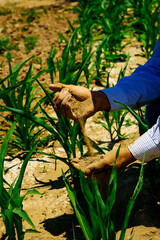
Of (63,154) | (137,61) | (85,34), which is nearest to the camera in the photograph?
(63,154)

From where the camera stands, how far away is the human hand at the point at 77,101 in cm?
175

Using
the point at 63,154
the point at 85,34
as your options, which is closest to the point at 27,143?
the point at 63,154

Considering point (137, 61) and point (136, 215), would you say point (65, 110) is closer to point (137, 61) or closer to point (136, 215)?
point (136, 215)

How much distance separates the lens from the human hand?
1.75 meters

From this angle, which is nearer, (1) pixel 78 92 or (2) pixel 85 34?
(1) pixel 78 92

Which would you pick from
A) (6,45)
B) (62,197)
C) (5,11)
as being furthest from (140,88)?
(5,11)

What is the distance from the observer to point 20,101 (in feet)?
7.43

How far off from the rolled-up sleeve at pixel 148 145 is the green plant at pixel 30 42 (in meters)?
2.50

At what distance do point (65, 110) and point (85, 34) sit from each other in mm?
2078

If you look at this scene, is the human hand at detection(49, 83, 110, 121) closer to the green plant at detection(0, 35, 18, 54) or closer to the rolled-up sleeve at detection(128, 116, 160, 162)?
the rolled-up sleeve at detection(128, 116, 160, 162)

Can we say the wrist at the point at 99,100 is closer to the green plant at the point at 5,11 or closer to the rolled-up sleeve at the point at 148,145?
the rolled-up sleeve at the point at 148,145

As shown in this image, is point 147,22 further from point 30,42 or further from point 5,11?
point 5,11

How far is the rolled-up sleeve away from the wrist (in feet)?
1.08

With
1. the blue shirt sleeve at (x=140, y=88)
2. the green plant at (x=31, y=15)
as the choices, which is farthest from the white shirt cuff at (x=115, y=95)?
the green plant at (x=31, y=15)
